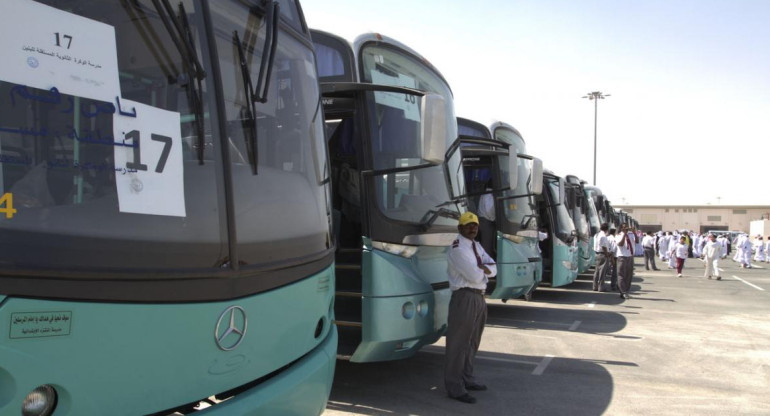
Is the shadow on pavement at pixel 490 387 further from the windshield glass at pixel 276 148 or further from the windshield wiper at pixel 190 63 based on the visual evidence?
the windshield wiper at pixel 190 63

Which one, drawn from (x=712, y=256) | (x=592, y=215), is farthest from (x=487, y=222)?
(x=712, y=256)

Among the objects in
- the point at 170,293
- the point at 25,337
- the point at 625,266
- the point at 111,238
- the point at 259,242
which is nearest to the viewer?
the point at 25,337

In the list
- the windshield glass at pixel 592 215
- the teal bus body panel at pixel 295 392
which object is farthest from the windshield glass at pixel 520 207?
the windshield glass at pixel 592 215

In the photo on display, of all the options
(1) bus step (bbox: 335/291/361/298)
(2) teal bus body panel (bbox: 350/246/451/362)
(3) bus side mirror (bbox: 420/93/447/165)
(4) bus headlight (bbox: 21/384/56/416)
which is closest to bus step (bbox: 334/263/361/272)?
(1) bus step (bbox: 335/291/361/298)

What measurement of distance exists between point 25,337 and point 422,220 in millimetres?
4126

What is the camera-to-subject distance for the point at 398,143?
5.54 metres

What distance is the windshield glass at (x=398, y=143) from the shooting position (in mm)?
5402

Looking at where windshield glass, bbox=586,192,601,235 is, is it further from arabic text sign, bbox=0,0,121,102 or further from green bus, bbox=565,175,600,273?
arabic text sign, bbox=0,0,121,102

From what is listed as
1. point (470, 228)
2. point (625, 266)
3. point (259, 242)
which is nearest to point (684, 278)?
point (625, 266)

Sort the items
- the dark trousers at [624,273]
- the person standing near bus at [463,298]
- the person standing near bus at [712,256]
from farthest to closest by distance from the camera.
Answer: the person standing near bus at [712,256] → the dark trousers at [624,273] → the person standing near bus at [463,298]

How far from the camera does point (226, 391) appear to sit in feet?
8.50

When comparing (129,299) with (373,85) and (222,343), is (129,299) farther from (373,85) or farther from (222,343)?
(373,85)

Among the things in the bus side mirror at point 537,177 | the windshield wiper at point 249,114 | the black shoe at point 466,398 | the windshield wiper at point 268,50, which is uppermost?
the windshield wiper at point 268,50

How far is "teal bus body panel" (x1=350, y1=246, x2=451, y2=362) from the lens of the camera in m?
5.05
